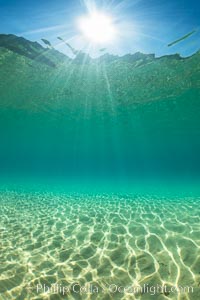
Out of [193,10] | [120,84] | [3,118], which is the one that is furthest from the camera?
[3,118]

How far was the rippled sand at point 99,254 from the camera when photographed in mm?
4586

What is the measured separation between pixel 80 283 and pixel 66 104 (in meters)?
25.2

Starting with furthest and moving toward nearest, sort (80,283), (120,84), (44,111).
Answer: (44,111) < (120,84) < (80,283)

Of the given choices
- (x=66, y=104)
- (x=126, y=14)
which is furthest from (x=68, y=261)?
(x=66, y=104)

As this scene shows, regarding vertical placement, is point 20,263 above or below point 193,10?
below

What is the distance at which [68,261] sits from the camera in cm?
555

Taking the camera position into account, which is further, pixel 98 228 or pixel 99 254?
pixel 98 228

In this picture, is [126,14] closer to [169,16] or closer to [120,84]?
[169,16]

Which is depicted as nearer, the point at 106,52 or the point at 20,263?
the point at 20,263

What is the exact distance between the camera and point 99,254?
19.3ft

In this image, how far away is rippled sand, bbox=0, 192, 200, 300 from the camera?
4.59 meters

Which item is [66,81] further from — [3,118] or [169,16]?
[3,118]

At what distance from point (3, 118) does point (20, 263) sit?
122 ft

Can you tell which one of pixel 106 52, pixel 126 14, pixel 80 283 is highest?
pixel 106 52
